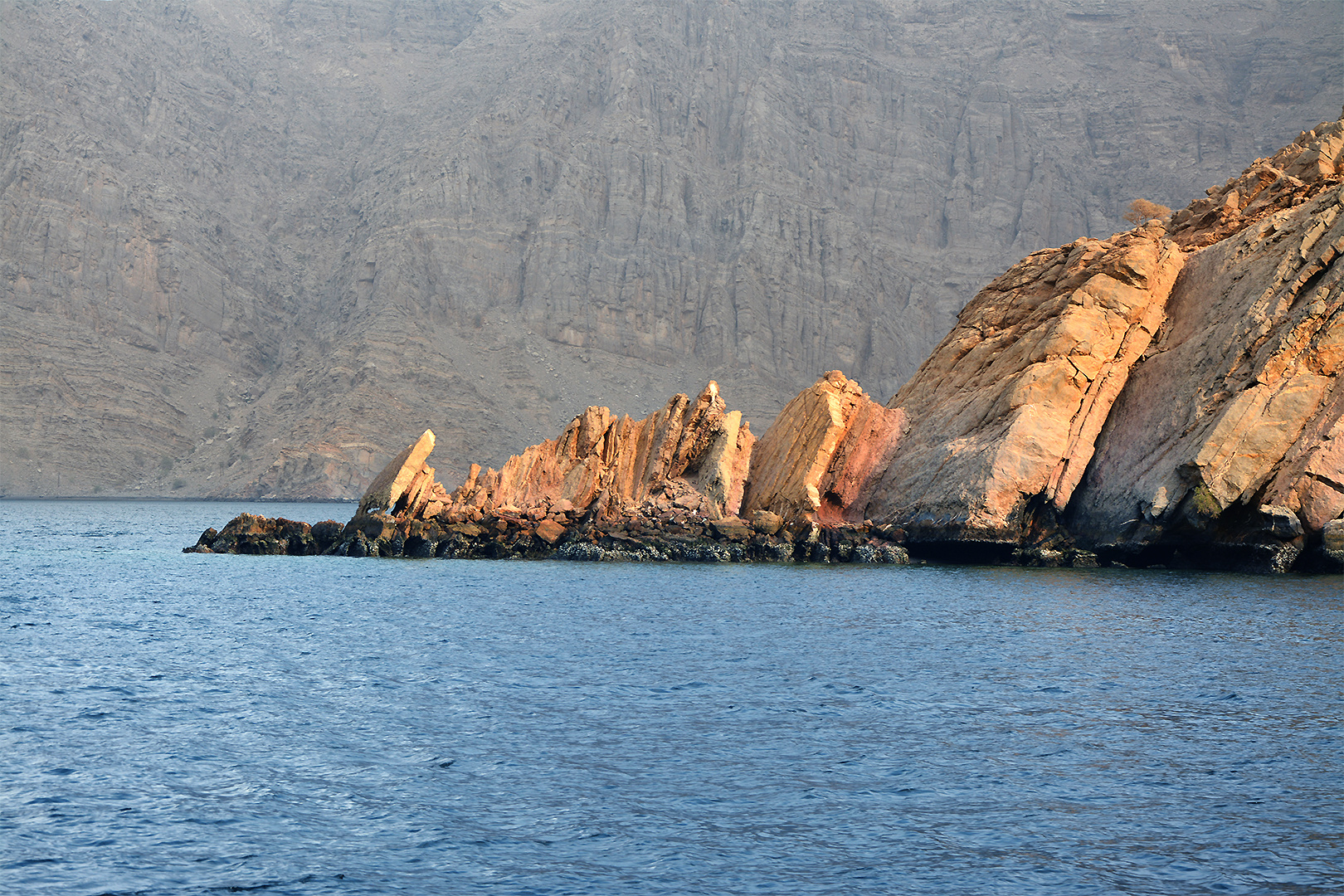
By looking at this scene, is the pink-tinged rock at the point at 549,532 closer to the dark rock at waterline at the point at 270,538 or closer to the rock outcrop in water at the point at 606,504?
the rock outcrop in water at the point at 606,504

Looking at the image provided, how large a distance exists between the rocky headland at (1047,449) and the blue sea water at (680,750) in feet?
38.2

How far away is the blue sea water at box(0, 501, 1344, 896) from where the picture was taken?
620 inches

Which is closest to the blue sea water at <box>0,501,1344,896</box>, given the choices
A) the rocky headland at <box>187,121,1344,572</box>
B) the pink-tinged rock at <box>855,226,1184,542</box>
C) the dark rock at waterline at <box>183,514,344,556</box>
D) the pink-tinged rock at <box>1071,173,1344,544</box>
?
the pink-tinged rock at <box>1071,173,1344,544</box>

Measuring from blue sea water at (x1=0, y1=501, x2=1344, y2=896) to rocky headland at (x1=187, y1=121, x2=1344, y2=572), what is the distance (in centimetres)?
1165

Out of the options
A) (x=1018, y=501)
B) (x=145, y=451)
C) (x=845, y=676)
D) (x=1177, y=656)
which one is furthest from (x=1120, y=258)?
(x=145, y=451)

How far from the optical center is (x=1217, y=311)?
60.7 meters

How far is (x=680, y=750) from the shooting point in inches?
853

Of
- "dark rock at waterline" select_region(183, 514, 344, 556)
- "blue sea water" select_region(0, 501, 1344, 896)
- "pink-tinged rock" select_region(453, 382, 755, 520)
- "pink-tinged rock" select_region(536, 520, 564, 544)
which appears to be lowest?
"blue sea water" select_region(0, 501, 1344, 896)

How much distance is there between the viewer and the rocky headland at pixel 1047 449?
5322 cm

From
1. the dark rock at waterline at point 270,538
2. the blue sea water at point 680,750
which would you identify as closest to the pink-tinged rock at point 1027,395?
the blue sea water at point 680,750

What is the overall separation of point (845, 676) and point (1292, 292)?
38.6 meters

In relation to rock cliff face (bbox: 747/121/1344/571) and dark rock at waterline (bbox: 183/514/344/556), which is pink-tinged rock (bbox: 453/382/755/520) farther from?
dark rock at waterline (bbox: 183/514/344/556)

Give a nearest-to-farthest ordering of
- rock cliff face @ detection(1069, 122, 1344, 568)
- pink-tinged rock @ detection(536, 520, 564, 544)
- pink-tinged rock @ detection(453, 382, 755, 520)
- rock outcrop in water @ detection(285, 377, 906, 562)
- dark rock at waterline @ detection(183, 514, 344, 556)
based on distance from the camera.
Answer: rock cliff face @ detection(1069, 122, 1344, 568), rock outcrop in water @ detection(285, 377, 906, 562), pink-tinged rock @ detection(536, 520, 564, 544), pink-tinged rock @ detection(453, 382, 755, 520), dark rock at waterline @ detection(183, 514, 344, 556)

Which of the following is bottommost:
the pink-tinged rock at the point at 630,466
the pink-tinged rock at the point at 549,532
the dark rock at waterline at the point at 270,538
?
the dark rock at waterline at the point at 270,538
